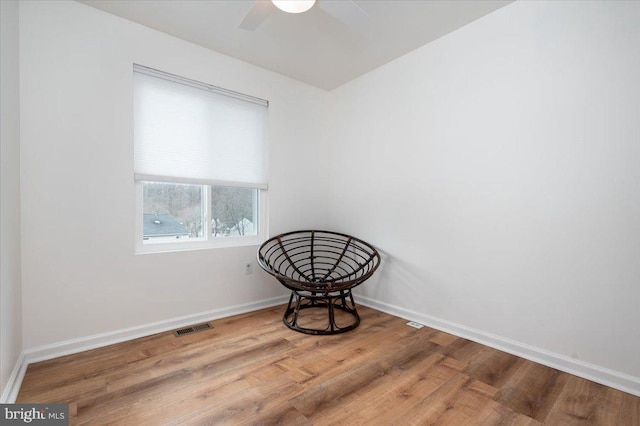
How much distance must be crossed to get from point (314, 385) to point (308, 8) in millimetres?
2128

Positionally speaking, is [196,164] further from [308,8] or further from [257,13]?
[308,8]

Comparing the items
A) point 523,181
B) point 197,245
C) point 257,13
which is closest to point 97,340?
point 197,245

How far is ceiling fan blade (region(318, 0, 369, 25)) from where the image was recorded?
5.47 ft

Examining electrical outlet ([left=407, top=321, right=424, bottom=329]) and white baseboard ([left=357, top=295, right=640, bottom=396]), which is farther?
electrical outlet ([left=407, top=321, right=424, bottom=329])

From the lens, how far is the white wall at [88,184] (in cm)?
196

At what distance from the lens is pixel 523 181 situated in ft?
6.81

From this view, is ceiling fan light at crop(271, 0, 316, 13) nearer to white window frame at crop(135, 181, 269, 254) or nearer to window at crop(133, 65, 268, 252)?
window at crop(133, 65, 268, 252)

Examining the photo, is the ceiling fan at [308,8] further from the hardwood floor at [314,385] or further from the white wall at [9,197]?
the hardwood floor at [314,385]

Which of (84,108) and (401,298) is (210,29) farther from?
(401,298)

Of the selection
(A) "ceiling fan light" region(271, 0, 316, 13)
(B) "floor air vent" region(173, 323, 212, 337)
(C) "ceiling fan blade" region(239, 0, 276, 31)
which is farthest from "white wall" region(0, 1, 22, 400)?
(A) "ceiling fan light" region(271, 0, 316, 13)

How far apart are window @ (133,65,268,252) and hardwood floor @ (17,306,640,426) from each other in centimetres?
93

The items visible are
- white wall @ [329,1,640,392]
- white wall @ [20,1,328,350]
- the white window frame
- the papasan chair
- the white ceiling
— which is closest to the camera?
white wall @ [329,1,640,392]

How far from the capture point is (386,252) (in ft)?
9.83

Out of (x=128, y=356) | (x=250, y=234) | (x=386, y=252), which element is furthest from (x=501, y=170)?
(x=128, y=356)
